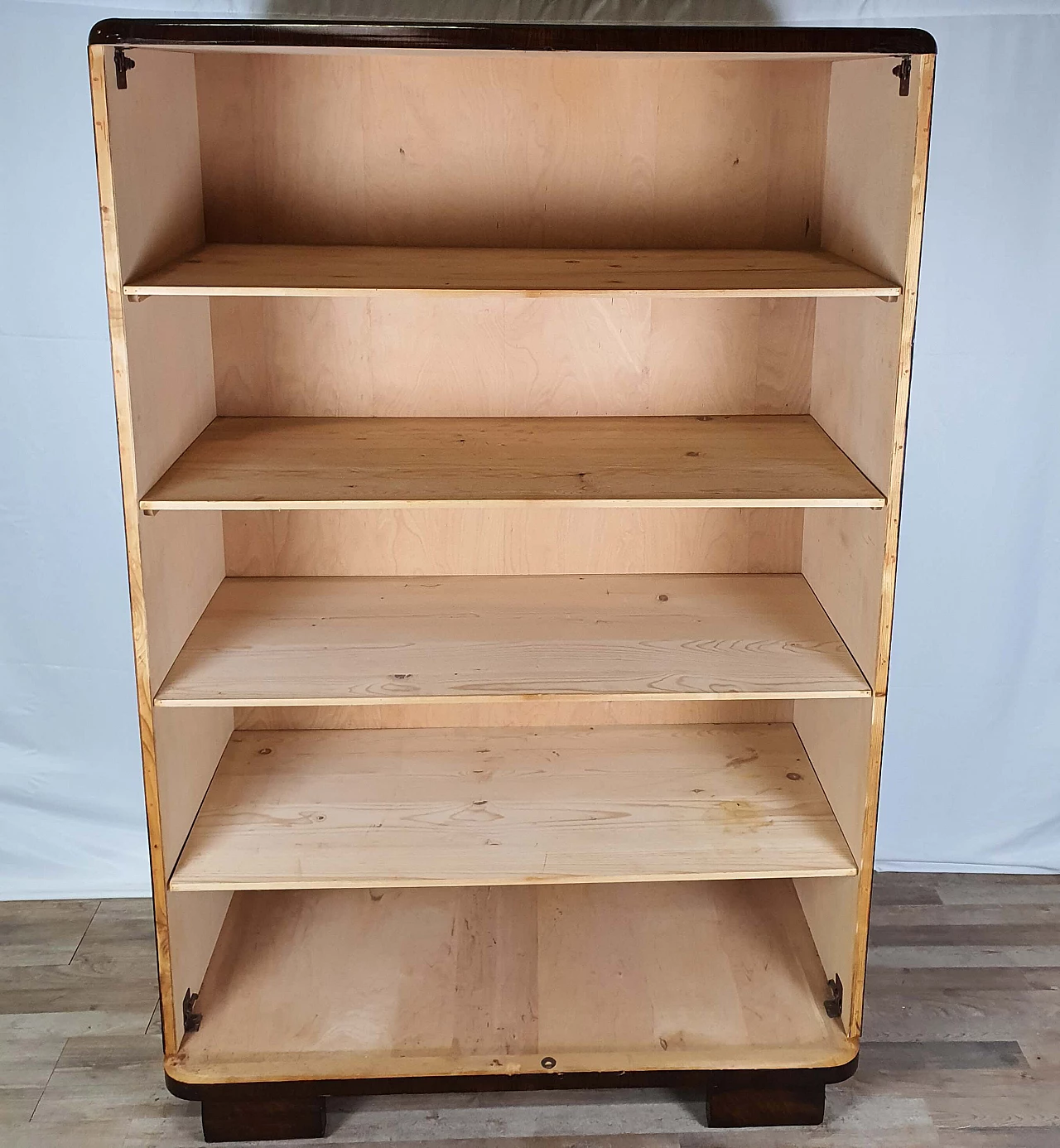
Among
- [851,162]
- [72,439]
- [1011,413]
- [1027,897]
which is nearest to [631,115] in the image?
[851,162]

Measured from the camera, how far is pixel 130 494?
6.61ft

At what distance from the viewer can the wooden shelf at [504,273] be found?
6.40 ft

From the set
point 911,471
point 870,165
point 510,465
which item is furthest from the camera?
point 911,471

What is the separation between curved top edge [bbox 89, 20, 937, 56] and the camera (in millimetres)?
1810

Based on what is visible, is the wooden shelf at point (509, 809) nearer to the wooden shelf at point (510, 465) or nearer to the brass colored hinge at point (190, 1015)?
the brass colored hinge at point (190, 1015)

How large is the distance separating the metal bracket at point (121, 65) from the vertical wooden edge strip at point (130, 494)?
0.03 meters

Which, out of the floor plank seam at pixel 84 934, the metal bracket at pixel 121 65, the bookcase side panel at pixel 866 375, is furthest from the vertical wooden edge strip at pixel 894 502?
the floor plank seam at pixel 84 934

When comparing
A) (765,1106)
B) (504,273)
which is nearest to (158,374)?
(504,273)

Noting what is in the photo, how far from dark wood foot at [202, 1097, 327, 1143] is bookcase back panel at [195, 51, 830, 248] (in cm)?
166

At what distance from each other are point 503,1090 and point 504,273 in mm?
1523

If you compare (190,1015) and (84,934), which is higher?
(190,1015)

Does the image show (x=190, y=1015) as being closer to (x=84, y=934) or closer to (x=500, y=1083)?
(x=500, y=1083)

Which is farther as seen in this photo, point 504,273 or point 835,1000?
point 835,1000

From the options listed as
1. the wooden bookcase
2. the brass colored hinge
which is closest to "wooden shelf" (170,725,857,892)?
the wooden bookcase
